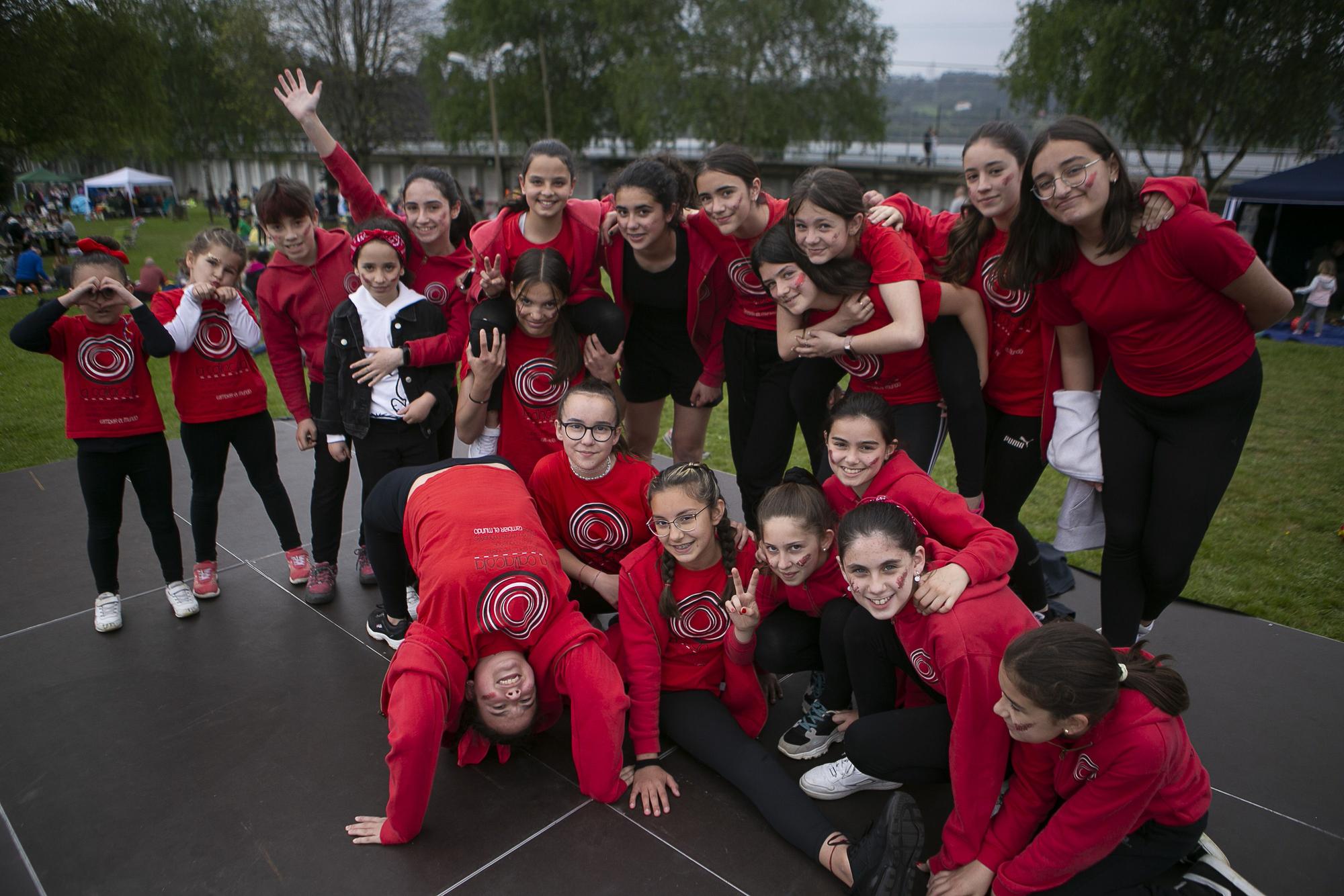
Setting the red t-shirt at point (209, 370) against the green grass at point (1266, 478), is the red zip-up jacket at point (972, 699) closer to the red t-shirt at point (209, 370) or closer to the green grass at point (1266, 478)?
the green grass at point (1266, 478)

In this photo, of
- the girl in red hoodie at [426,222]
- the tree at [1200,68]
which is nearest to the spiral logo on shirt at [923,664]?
the girl in red hoodie at [426,222]

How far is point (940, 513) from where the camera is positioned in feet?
7.72

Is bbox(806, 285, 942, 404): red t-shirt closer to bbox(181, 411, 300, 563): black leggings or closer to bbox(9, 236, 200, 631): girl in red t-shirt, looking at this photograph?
bbox(181, 411, 300, 563): black leggings

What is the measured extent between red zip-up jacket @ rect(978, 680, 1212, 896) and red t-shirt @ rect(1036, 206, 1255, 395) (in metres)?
1.01

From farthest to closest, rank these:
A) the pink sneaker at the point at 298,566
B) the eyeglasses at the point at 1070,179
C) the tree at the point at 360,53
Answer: the tree at the point at 360,53
the pink sneaker at the point at 298,566
the eyeglasses at the point at 1070,179

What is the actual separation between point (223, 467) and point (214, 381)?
0.40 meters

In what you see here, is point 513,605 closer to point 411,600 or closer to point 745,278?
point 411,600

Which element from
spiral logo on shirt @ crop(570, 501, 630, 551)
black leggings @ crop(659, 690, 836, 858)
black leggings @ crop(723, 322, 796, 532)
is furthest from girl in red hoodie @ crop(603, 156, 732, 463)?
black leggings @ crop(659, 690, 836, 858)

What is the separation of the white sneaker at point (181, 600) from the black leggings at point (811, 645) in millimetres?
2388

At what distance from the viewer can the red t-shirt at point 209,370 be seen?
127 inches

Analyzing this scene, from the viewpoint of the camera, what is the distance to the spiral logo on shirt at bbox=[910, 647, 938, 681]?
2.18m

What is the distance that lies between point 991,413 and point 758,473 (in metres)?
0.87

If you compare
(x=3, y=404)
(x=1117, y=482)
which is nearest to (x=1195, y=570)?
(x=1117, y=482)

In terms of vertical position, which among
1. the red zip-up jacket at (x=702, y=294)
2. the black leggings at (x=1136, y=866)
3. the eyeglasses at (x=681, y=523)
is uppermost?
the red zip-up jacket at (x=702, y=294)
